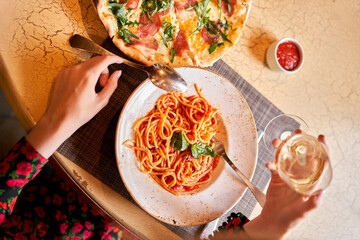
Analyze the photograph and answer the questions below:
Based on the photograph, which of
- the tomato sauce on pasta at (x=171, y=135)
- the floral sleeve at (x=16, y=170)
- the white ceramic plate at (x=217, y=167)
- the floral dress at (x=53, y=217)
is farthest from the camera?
the floral dress at (x=53, y=217)

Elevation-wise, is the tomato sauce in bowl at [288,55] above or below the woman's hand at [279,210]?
above

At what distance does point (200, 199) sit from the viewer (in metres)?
1.78

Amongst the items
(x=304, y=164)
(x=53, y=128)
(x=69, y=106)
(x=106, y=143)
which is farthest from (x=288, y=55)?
(x=53, y=128)

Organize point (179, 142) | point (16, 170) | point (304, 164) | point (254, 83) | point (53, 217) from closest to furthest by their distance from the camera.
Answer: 1. point (16, 170)
2. point (304, 164)
3. point (179, 142)
4. point (53, 217)
5. point (254, 83)

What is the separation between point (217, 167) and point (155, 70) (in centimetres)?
72

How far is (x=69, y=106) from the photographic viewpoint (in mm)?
1611

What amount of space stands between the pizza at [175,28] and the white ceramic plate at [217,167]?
0.16 meters

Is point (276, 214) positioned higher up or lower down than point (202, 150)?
lower down

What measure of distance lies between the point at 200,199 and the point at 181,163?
25 cm

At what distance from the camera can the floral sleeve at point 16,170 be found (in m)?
1.57

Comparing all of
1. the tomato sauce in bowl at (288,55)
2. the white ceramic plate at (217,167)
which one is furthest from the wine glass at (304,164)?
the tomato sauce in bowl at (288,55)

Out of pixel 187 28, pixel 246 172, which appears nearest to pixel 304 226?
pixel 246 172

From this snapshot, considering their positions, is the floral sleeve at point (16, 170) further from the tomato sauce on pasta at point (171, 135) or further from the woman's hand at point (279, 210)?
the woman's hand at point (279, 210)

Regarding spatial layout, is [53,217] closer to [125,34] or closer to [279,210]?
[125,34]
